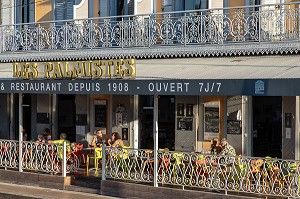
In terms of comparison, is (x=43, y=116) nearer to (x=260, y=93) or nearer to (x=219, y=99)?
(x=219, y=99)

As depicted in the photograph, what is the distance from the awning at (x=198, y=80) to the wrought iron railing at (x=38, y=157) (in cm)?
153

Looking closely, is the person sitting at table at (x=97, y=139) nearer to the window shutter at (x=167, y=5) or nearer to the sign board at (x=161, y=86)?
the sign board at (x=161, y=86)

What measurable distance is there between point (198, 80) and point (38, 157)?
19.0 ft

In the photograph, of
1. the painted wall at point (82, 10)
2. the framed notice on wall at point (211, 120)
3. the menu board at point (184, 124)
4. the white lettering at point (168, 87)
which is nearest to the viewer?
the white lettering at point (168, 87)

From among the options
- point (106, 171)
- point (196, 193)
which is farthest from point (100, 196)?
point (196, 193)

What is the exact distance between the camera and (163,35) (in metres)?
20.1

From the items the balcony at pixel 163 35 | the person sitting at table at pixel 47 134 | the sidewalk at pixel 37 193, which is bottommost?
the sidewalk at pixel 37 193

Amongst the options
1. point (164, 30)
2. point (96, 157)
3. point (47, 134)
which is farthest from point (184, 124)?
point (47, 134)

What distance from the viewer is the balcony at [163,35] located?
1811 centimetres

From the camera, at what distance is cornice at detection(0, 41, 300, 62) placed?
17859 millimetres

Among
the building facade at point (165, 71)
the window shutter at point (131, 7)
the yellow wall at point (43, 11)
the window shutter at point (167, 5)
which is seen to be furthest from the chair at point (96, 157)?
the yellow wall at point (43, 11)

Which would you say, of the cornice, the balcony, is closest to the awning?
the cornice

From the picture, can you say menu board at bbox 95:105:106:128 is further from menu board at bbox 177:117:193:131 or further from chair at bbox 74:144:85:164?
menu board at bbox 177:117:193:131

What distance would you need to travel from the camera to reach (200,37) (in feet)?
63.1
